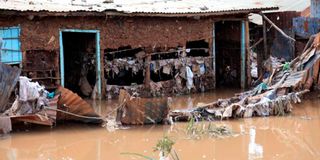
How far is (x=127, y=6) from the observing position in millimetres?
16078

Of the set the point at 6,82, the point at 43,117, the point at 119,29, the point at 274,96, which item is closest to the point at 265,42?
the point at 274,96

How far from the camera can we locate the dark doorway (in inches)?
621

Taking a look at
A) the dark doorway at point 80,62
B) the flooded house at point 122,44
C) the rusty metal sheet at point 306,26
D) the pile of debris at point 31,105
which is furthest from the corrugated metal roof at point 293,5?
the pile of debris at point 31,105

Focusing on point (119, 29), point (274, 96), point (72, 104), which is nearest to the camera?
point (72, 104)

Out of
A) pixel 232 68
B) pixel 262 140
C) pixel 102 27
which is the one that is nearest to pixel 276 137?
pixel 262 140

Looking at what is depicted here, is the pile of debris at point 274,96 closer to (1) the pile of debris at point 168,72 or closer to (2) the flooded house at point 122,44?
(1) the pile of debris at point 168,72

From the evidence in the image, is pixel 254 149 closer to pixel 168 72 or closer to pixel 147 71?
pixel 147 71

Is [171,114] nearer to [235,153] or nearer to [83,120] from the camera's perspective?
[83,120]

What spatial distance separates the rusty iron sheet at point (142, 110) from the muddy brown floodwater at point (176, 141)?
0.19m

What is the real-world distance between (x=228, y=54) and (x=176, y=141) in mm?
9383

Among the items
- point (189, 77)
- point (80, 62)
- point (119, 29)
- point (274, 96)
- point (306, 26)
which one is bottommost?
point (274, 96)

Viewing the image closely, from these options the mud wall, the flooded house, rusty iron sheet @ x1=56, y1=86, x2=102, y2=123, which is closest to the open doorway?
the flooded house

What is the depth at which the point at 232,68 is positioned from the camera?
18.9 metres

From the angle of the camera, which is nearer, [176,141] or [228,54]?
[176,141]
